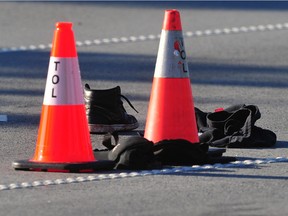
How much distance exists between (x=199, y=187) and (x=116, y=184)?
1.64 feet

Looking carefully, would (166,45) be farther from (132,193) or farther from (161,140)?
(132,193)

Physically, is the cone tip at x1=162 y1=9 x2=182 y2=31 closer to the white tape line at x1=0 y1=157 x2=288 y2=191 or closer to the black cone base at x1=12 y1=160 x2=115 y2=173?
the white tape line at x1=0 y1=157 x2=288 y2=191

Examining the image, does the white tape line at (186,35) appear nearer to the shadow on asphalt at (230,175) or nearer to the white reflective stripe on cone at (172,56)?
the white reflective stripe on cone at (172,56)

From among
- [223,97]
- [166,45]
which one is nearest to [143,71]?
[223,97]

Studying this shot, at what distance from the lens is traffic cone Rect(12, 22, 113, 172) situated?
305 inches

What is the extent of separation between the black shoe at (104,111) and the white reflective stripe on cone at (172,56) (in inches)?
34.9

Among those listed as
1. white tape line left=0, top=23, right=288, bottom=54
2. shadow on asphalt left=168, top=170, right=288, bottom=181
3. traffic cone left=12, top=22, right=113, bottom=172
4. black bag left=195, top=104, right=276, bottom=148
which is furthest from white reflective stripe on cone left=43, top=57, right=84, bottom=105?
white tape line left=0, top=23, right=288, bottom=54

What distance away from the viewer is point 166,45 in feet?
27.3

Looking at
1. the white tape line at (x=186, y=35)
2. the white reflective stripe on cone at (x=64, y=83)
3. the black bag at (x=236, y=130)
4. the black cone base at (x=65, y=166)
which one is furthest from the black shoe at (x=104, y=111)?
the white tape line at (x=186, y=35)

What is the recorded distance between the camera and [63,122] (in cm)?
784

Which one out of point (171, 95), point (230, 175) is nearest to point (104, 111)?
point (171, 95)

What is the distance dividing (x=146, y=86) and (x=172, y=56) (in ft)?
10.9

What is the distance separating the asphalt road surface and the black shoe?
0.40 ft

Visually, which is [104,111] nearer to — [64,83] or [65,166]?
[64,83]
